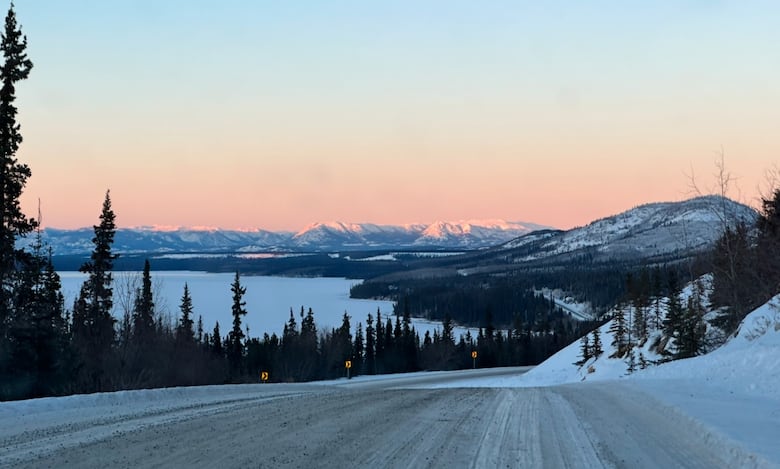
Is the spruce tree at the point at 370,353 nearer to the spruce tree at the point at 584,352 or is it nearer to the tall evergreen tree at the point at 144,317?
the spruce tree at the point at 584,352

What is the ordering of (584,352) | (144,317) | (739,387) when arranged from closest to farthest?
(739,387)
(144,317)
(584,352)

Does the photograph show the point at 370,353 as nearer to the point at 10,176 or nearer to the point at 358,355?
the point at 358,355

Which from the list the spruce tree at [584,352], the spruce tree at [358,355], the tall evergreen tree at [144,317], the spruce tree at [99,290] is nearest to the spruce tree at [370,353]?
the spruce tree at [358,355]

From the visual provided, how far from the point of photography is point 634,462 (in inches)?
328

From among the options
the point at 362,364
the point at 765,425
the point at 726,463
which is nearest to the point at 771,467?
the point at 726,463

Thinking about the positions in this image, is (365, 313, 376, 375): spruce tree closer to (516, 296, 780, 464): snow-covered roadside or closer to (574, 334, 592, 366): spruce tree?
(574, 334, 592, 366): spruce tree

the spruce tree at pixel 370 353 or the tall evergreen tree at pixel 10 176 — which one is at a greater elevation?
the tall evergreen tree at pixel 10 176

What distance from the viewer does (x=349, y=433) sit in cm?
1003

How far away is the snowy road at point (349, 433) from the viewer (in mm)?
8164

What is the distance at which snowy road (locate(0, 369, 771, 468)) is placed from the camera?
816 cm

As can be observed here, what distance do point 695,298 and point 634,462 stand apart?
1536 inches

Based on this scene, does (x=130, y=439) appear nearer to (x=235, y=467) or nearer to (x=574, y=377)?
(x=235, y=467)

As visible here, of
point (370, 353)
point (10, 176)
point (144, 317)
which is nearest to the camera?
point (10, 176)

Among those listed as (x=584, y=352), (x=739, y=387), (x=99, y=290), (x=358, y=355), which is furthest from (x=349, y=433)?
(x=358, y=355)
